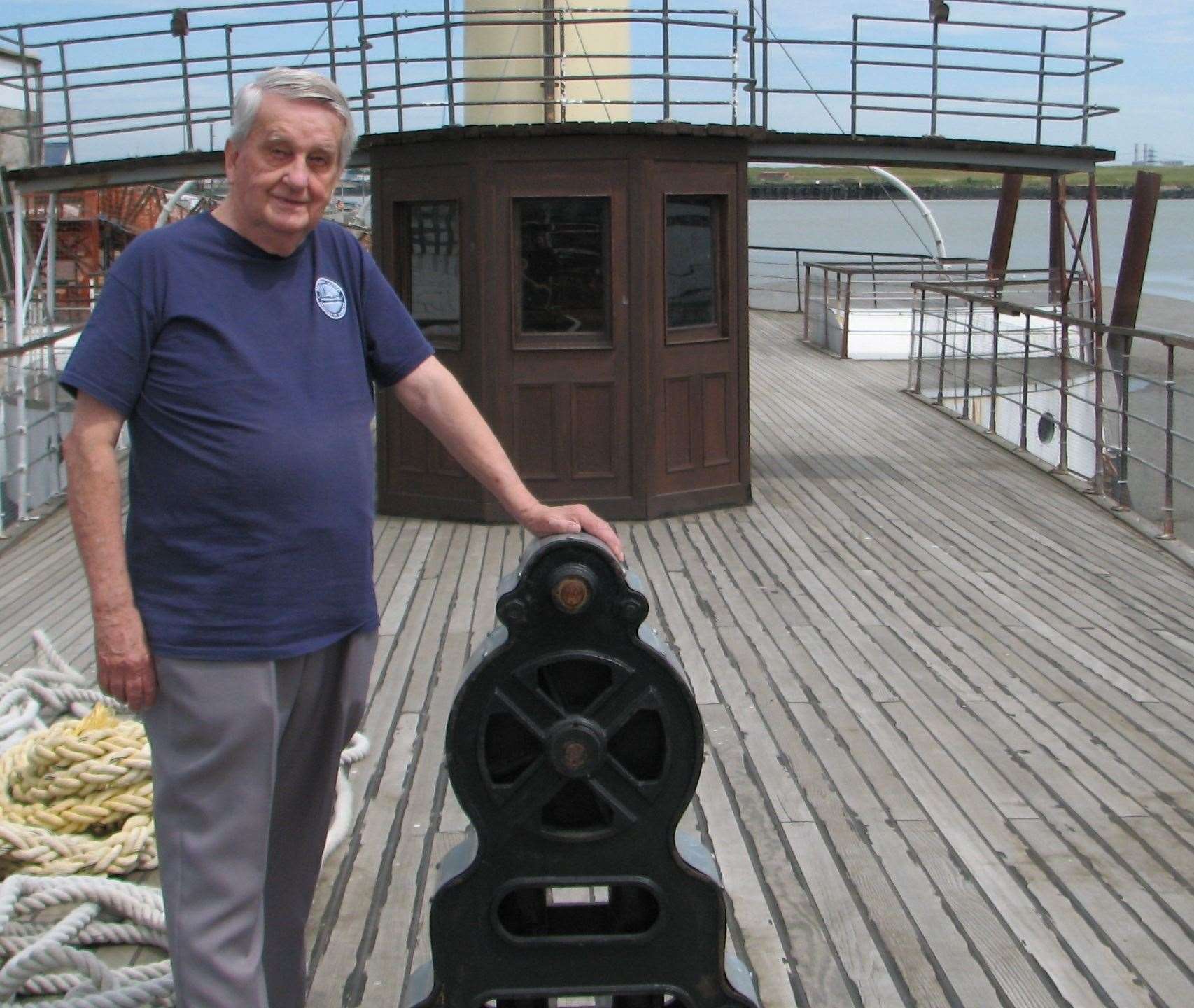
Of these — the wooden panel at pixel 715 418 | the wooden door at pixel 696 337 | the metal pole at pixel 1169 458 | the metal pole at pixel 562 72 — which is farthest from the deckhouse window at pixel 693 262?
the metal pole at pixel 1169 458

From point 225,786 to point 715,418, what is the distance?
675 centimetres

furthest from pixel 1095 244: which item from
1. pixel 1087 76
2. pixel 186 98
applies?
pixel 186 98

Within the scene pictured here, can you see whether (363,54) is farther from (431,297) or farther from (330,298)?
(330,298)

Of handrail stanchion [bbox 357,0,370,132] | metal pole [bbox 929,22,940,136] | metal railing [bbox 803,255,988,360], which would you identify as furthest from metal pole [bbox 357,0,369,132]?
metal railing [bbox 803,255,988,360]

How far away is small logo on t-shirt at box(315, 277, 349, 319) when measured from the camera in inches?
95.6

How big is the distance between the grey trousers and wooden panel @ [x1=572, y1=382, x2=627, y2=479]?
6.04 metres

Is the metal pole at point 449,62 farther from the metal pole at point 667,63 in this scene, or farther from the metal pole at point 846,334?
the metal pole at point 846,334

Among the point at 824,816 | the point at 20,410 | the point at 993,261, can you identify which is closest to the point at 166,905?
the point at 824,816

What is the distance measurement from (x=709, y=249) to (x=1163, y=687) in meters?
4.27

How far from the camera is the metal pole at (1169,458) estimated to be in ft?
25.0

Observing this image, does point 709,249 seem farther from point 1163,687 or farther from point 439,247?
point 1163,687

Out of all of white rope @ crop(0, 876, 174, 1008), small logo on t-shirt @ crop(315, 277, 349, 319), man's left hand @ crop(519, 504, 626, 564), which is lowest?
white rope @ crop(0, 876, 174, 1008)

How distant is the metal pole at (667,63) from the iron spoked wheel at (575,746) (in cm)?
694

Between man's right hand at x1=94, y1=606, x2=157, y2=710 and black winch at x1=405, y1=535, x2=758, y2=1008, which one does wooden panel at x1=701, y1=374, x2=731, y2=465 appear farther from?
man's right hand at x1=94, y1=606, x2=157, y2=710
